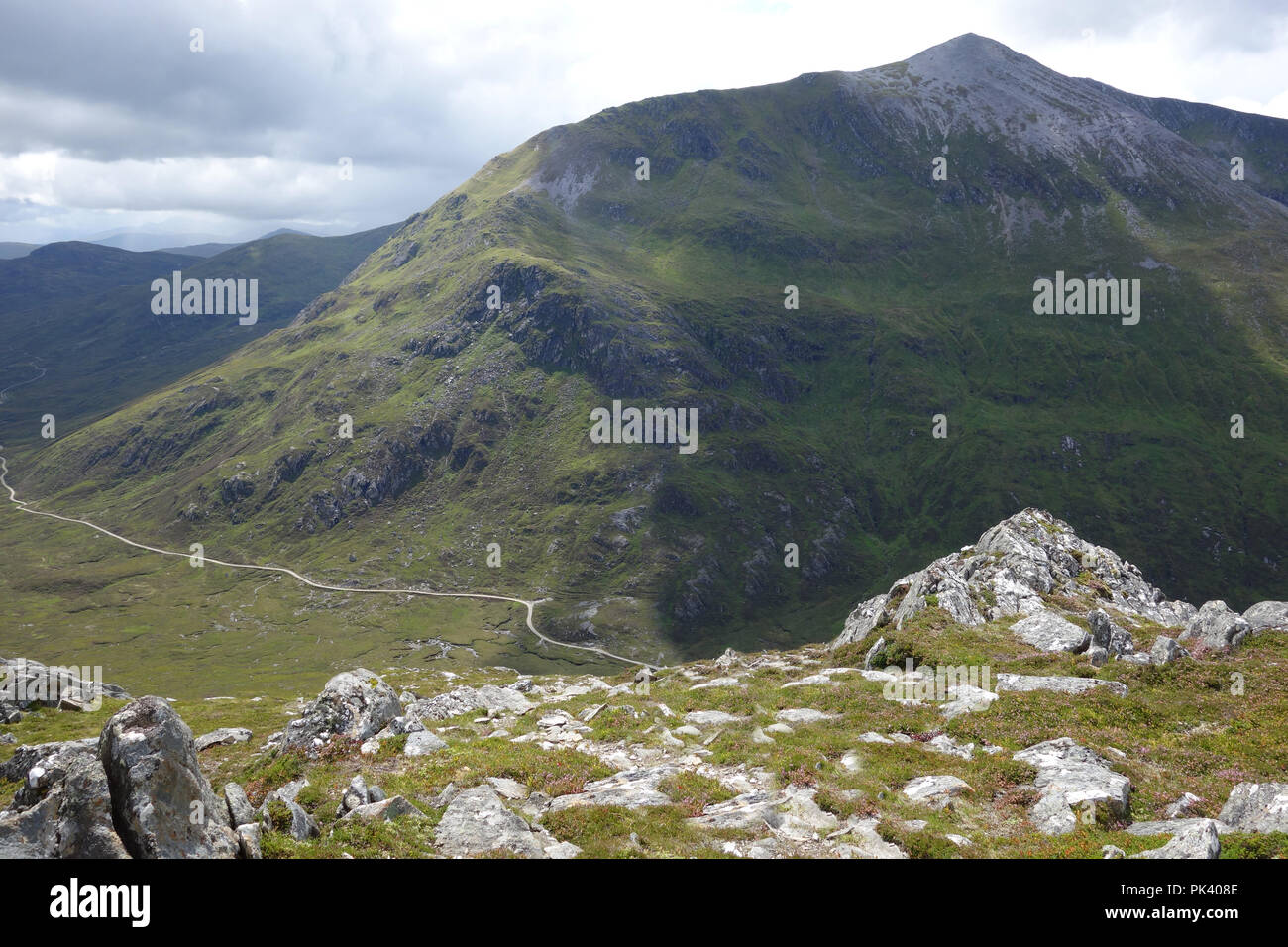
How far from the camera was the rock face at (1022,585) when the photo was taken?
152 feet

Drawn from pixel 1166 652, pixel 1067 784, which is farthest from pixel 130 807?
pixel 1166 652

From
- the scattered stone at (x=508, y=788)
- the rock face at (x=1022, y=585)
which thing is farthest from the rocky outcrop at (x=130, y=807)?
the rock face at (x=1022, y=585)

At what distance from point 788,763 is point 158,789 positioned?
19561 mm

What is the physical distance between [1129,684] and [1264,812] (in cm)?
1469

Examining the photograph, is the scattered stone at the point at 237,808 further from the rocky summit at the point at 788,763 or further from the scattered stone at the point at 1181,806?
the scattered stone at the point at 1181,806

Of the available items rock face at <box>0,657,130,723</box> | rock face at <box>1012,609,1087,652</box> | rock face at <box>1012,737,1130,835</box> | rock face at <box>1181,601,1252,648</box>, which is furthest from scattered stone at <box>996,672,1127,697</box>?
rock face at <box>0,657,130,723</box>

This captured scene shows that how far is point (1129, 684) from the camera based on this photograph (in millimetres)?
31188

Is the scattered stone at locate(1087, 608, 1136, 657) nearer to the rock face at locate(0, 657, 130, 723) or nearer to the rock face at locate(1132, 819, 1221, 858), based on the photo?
the rock face at locate(1132, 819, 1221, 858)

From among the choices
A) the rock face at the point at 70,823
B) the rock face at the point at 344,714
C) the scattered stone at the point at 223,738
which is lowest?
the scattered stone at the point at 223,738

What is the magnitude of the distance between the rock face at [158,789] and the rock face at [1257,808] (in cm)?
2613

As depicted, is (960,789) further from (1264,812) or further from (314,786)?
(314,786)

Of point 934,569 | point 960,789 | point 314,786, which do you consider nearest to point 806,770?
point 960,789

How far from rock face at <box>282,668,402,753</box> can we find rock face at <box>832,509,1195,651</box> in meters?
32.2
